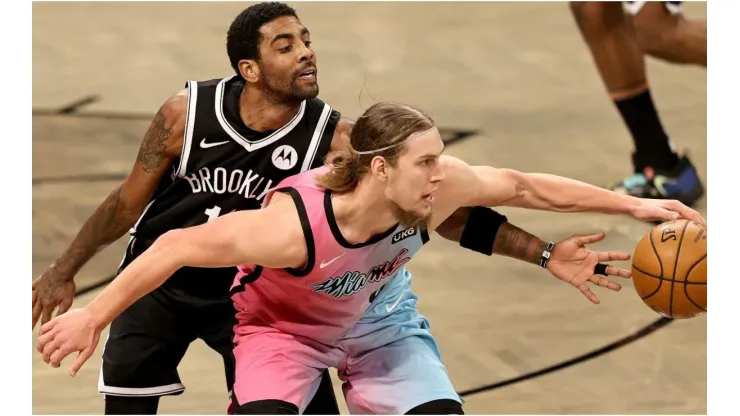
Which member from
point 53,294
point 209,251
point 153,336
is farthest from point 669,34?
point 209,251

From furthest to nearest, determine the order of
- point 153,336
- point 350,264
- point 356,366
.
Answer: point 153,336 → point 356,366 → point 350,264

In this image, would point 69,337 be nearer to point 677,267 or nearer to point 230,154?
point 230,154

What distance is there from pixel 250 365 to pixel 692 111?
5.34m

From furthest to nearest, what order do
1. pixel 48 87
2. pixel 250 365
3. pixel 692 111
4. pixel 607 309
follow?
pixel 48 87, pixel 692 111, pixel 607 309, pixel 250 365

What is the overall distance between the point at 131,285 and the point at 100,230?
2.64ft

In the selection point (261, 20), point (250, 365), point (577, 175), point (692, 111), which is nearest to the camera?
point (250, 365)

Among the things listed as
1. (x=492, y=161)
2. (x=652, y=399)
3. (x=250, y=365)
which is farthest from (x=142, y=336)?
(x=492, y=161)

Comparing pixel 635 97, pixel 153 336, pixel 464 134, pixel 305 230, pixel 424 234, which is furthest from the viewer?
pixel 464 134

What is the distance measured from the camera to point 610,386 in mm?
5211

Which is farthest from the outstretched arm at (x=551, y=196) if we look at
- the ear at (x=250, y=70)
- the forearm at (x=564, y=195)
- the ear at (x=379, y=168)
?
the ear at (x=250, y=70)

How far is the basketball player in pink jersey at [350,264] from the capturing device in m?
3.69

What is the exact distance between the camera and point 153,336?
4383mm

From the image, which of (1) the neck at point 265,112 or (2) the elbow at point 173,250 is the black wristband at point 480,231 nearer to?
(1) the neck at point 265,112

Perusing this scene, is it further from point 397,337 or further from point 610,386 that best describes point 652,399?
point 397,337
